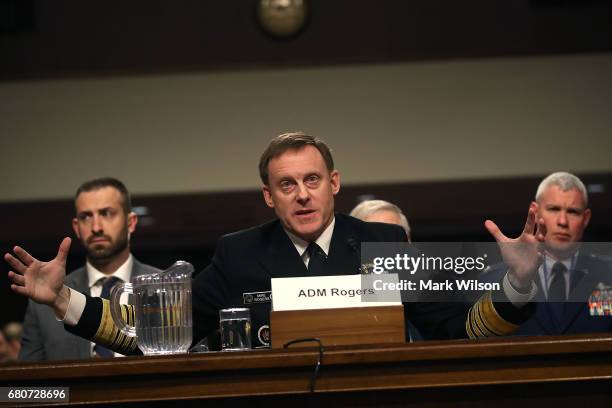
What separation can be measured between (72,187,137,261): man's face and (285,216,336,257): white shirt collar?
1.20 meters

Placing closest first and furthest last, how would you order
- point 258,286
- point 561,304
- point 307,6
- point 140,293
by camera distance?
point 140,293, point 258,286, point 561,304, point 307,6

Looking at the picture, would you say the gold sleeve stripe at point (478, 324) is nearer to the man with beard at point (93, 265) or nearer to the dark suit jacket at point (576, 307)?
the dark suit jacket at point (576, 307)

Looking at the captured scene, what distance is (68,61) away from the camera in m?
5.23

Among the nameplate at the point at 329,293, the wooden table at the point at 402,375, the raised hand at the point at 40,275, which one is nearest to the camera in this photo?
the wooden table at the point at 402,375

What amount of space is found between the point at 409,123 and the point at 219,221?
1.19 meters

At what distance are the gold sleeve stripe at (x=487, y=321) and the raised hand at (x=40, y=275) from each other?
841 mm

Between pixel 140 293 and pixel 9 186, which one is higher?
pixel 9 186

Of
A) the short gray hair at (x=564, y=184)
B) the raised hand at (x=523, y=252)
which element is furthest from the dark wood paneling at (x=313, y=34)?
the raised hand at (x=523, y=252)

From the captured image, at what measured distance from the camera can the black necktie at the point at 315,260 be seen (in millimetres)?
2156

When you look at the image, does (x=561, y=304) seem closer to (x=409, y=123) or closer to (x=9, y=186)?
(x=409, y=123)

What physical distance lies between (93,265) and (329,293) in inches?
66.7

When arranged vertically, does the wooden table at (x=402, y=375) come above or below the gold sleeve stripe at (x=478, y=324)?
below

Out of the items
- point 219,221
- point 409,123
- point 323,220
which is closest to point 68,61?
point 219,221

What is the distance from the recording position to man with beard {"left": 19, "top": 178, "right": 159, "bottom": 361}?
10.2ft
